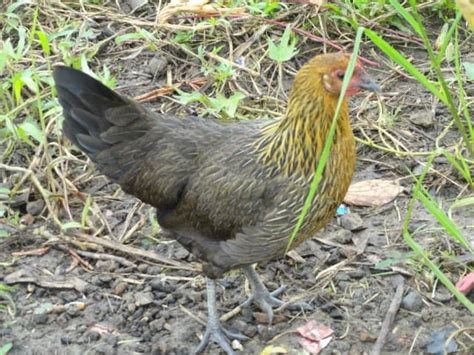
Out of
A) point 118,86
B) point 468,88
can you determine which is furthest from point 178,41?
point 468,88

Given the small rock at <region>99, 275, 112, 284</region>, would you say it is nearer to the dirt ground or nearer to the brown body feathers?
the dirt ground

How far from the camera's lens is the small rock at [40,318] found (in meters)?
4.00

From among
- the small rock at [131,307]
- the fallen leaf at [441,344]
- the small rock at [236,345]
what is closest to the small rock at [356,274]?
the fallen leaf at [441,344]

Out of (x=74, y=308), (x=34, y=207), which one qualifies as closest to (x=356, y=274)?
(x=74, y=308)

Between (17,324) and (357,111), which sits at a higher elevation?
(357,111)

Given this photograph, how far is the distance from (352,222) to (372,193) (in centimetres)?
25

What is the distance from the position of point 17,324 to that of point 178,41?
240 centimetres

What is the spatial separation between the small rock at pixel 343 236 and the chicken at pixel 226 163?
1.70ft

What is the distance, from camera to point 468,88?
5316mm

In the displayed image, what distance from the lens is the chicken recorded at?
3.70 m

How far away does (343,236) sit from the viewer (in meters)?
4.44

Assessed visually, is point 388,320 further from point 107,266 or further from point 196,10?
point 196,10

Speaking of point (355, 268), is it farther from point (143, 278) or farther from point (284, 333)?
point (143, 278)

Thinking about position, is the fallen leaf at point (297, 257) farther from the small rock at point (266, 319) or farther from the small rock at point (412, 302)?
the small rock at point (412, 302)
